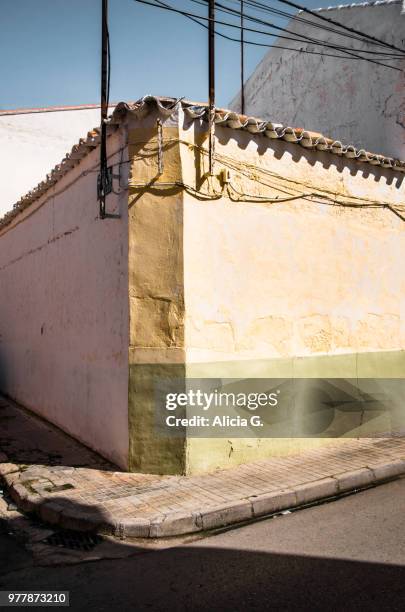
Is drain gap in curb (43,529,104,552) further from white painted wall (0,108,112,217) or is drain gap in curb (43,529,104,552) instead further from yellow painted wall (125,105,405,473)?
white painted wall (0,108,112,217)

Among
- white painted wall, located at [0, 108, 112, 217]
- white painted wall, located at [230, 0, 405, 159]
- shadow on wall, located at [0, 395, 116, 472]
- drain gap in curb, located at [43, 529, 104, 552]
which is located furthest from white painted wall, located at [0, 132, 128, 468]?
white painted wall, located at [230, 0, 405, 159]

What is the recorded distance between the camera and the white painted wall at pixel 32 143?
16.0 metres

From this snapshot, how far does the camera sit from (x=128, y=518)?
188 inches

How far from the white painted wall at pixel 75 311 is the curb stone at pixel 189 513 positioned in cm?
131

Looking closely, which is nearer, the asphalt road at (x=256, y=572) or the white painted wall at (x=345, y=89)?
the asphalt road at (x=256, y=572)

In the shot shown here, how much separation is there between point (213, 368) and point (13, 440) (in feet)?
12.6

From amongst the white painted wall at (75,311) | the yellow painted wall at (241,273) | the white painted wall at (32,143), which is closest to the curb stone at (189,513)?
the yellow painted wall at (241,273)

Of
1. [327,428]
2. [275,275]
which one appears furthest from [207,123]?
[327,428]

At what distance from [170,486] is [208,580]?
6.19 feet

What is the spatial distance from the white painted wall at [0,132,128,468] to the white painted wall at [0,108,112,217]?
5.11 metres

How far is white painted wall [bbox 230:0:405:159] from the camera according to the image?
9477 mm

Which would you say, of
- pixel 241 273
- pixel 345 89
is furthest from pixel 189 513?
pixel 345 89

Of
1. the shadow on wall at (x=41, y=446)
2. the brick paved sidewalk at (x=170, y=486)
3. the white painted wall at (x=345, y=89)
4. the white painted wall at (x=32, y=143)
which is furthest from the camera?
the white painted wall at (x=32, y=143)

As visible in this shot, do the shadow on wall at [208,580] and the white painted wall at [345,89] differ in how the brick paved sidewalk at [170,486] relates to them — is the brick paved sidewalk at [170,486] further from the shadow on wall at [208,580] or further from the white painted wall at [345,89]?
the white painted wall at [345,89]
